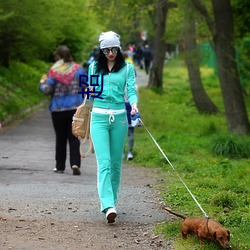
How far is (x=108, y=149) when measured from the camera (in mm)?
→ 7523

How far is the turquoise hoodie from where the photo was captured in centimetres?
755

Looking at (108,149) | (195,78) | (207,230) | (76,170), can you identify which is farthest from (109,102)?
(195,78)

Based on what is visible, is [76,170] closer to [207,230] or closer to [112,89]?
[112,89]

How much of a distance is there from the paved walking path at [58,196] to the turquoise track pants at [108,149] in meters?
0.32

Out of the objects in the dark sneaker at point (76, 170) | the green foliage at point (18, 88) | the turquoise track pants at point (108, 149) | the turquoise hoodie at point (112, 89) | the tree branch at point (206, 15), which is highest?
the tree branch at point (206, 15)

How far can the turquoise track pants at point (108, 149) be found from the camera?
24.3 ft

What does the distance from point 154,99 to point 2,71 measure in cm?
683

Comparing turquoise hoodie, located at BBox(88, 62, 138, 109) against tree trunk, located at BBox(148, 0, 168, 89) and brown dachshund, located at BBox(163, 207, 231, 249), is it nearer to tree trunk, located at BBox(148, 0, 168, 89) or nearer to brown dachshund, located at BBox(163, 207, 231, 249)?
brown dachshund, located at BBox(163, 207, 231, 249)

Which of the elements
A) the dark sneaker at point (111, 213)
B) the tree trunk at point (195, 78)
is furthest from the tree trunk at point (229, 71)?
the dark sneaker at point (111, 213)

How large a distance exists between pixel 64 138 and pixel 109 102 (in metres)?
4.08

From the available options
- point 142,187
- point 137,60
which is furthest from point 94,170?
point 137,60

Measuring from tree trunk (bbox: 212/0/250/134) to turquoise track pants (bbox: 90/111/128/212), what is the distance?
8.94 meters

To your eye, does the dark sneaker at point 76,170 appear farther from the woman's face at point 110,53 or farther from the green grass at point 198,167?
the woman's face at point 110,53

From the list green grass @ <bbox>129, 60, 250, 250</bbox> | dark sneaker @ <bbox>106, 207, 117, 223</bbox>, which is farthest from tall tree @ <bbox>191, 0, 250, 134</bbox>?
dark sneaker @ <bbox>106, 207, 117, 223</bbox>
